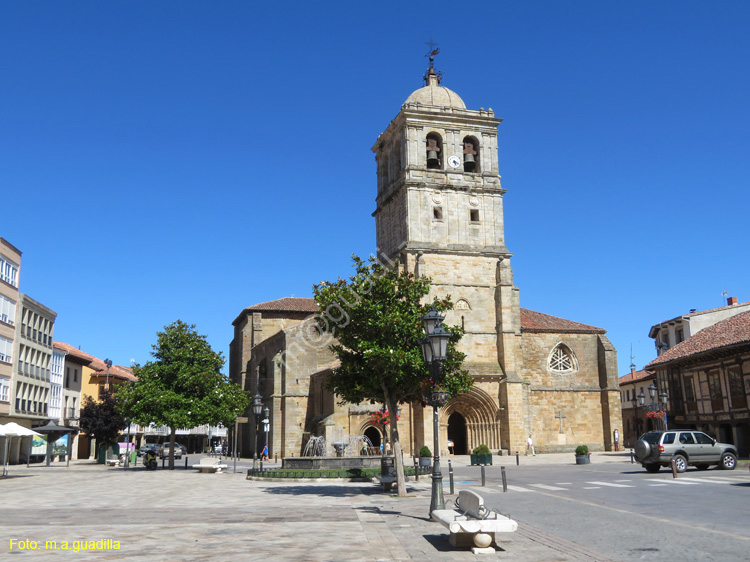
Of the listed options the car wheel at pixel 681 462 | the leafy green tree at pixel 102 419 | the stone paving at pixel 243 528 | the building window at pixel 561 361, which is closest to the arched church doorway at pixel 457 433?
the building window at pixel 561 361

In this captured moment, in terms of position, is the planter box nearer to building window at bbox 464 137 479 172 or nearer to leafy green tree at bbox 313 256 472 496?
leafy green tree at bbox 313 256 472 496

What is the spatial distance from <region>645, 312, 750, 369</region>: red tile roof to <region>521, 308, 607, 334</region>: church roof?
291 inches

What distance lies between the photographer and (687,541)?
10266 millimetres

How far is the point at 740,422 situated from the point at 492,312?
673 inches

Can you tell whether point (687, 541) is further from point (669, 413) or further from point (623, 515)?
point (669, 413)

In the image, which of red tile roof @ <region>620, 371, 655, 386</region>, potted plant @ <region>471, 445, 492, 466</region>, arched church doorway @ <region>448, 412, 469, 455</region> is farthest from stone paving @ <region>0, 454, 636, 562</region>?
red tile roof @ <region>620, 371, 655, 386</region>

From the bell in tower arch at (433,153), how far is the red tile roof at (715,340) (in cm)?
1983

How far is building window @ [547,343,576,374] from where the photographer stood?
165 feet

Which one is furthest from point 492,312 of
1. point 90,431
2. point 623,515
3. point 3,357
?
point 623,515

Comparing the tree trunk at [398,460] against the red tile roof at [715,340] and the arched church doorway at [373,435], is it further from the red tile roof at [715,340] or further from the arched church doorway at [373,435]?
the arched church doorway at [373,435]

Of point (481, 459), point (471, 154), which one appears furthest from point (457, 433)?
point (471, 154)

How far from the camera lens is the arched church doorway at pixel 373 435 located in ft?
158

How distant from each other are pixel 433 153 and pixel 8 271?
96.3 ft

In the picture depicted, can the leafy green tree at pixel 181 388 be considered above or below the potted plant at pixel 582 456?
above
